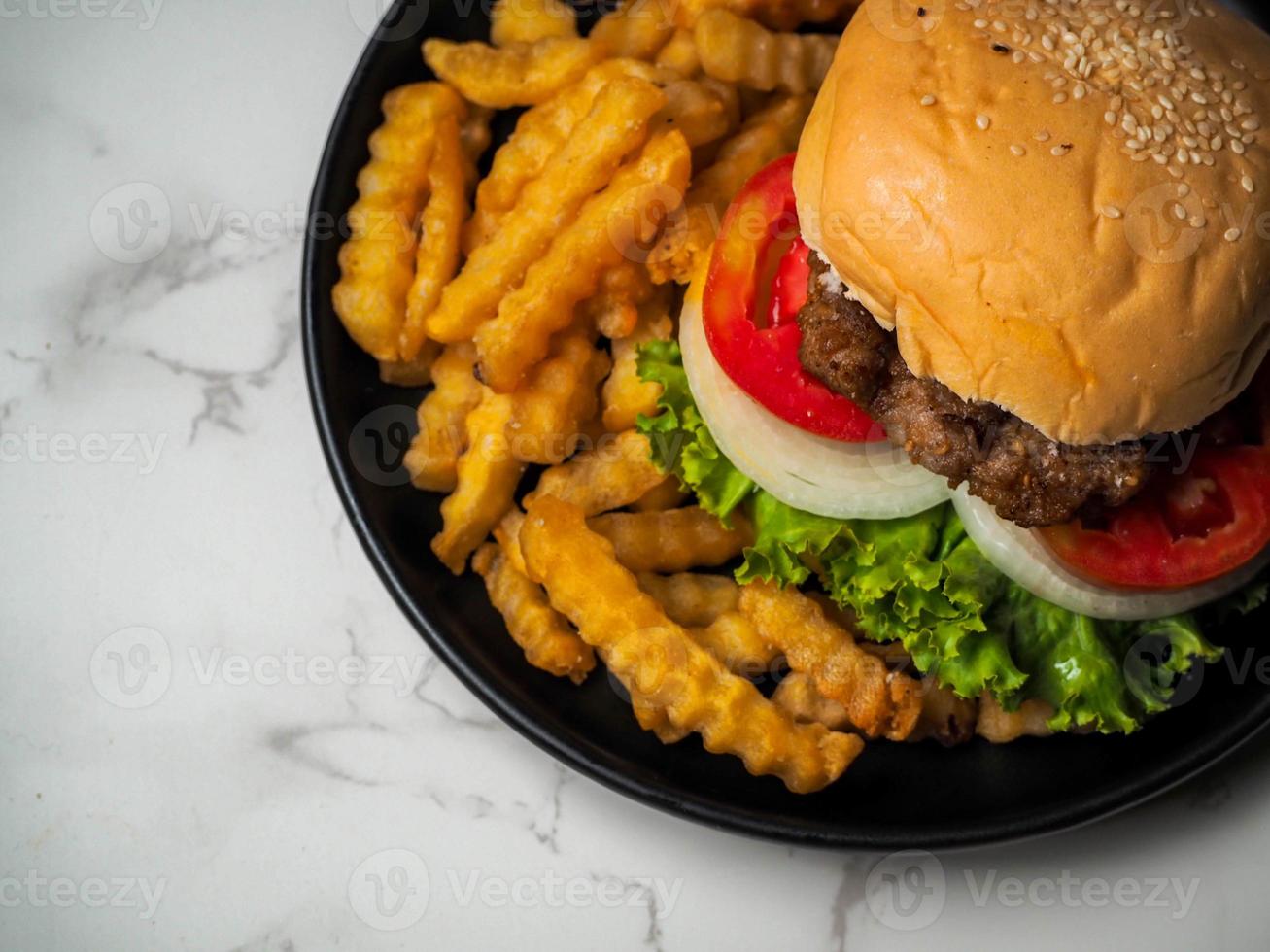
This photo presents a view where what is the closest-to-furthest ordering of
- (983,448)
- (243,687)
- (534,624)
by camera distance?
(983,448), (534,624), (243,687)

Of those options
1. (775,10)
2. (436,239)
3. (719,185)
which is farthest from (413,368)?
(775,10)

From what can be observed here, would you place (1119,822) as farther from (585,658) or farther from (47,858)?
(47,858)

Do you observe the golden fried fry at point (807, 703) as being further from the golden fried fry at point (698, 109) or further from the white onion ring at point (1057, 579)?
the golden fried fry at point (698, 109)

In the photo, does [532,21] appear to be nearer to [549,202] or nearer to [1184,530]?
[549,202]

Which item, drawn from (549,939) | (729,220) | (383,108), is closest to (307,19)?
(383,108)

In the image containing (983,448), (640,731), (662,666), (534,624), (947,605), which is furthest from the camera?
(640,731)

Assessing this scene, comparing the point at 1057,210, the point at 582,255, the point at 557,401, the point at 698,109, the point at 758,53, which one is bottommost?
the point at 557,401

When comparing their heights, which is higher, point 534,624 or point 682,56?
point 682,56

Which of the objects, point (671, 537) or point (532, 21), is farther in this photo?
point (532, 21)
